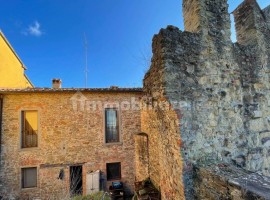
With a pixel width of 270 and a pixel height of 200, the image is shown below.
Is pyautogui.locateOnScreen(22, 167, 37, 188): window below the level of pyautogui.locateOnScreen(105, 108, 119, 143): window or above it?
below

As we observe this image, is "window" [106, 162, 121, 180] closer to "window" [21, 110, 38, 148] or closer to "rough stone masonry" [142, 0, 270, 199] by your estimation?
"window" [21, 110, 38, 148]

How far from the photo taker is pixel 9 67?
10.8 m

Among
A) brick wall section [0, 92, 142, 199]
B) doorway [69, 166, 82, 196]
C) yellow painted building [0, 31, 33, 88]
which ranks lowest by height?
doorway [69, 166, 82, 196]

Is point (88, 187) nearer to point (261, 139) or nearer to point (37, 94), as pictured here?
point (37, 94)

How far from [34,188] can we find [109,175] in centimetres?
322

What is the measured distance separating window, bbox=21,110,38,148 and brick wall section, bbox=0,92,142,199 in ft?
0.71

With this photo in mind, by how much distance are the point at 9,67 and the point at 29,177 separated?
689cm

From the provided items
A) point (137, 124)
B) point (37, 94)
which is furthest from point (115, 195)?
point (37, 94)

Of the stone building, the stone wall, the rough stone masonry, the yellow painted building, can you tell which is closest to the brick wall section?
the yellow painted building

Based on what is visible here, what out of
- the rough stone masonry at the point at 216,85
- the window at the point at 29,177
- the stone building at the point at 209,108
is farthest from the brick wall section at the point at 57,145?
the rough stone masonry at the point at 216,85

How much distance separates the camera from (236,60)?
3.36 metres

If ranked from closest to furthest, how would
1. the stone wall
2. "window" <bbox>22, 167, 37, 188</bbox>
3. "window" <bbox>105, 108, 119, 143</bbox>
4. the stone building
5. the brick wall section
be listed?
1. the stone building
2. the stone wall
3. the brick wall section
4. "window" <bbox>22, 167, 37, 188</bbox>
5. "window" <bbox>105, 108, 119, 143</bbox>

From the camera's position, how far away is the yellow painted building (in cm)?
996

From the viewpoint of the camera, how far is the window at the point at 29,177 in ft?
25.3
